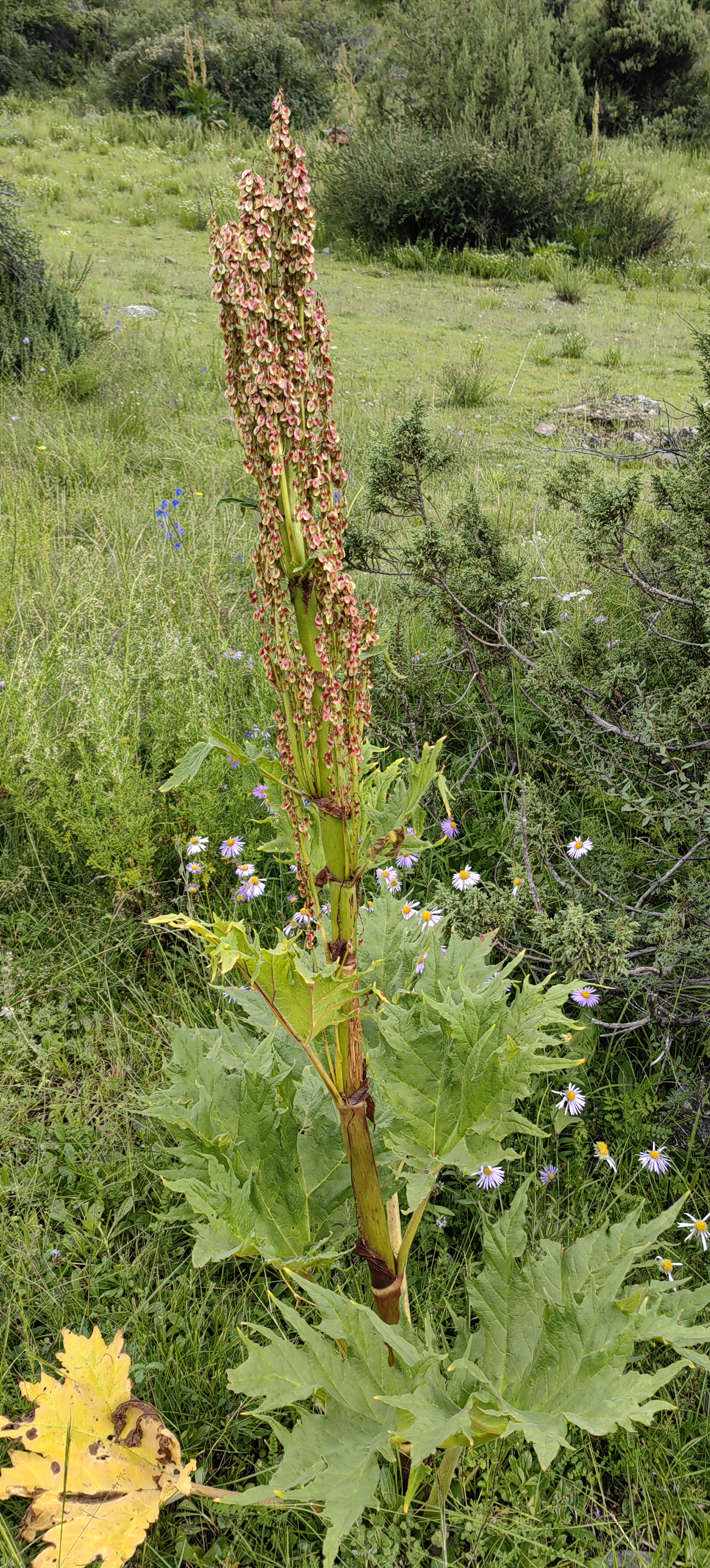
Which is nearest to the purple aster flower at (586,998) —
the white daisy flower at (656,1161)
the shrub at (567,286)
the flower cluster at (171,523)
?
the white daisy flower at (656,1161)

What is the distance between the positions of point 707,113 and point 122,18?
20605mm

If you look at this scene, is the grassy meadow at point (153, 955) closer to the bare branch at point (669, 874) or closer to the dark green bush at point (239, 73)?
the bare branch at point (669, 874)

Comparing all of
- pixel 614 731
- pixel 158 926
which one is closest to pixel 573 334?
pixel 614 731

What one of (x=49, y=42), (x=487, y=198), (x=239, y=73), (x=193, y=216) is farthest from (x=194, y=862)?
(x=49, y=42)

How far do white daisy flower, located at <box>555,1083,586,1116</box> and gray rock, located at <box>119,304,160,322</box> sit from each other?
8996mm

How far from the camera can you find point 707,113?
1909cm

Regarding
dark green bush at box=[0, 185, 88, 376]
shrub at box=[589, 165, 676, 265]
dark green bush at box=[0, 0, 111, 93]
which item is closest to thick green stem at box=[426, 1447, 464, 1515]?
dark green bush at box=[0, 185, 88, 376]

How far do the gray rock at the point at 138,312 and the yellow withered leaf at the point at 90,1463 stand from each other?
9.38 metres

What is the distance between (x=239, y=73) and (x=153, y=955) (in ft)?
85.7

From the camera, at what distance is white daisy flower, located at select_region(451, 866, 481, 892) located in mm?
2461

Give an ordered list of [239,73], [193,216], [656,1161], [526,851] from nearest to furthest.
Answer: [656,1161] < [526,851] < [193,216] < [239,73]

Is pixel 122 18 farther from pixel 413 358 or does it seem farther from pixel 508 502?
pixel 508 502

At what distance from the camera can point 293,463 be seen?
1049mm

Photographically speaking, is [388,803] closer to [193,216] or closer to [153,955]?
[153,955]
